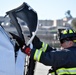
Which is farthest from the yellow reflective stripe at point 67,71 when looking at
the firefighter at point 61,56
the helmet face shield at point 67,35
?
the helmet face shield at point 67,35

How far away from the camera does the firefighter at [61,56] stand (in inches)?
144

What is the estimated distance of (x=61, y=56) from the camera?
145 inches

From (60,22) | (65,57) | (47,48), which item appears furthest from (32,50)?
(60,22)

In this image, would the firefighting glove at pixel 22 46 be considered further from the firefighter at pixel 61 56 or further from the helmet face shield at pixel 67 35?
the helmet face shield at pixel 67 35

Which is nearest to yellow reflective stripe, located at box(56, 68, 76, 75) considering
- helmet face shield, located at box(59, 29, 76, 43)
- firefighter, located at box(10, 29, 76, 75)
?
firefighter, located at box(10, 29, 76, 75)

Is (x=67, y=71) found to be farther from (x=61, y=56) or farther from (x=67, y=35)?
(x=67, y=35)

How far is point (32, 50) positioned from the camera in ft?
12.2

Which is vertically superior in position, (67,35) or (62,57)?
(67,35)

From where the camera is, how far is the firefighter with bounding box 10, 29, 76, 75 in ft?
12.0

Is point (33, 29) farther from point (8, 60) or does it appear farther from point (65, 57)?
point (8, 60)

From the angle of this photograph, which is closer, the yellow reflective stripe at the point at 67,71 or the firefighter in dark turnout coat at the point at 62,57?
the firefighter in dark turnout coat at the point at 62,57

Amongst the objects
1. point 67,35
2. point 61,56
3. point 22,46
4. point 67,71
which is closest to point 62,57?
point 61,56

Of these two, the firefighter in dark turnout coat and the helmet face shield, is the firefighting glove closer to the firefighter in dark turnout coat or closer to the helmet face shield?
the firefighter in dark turnout coat

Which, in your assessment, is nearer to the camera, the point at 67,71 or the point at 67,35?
the point at 67,71
